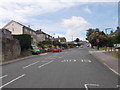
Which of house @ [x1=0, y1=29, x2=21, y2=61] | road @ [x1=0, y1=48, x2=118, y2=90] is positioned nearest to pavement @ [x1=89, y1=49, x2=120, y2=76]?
road @ [x1=0, y1=48, x2=118, y2=90]

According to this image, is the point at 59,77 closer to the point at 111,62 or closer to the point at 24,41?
the point at 111,62

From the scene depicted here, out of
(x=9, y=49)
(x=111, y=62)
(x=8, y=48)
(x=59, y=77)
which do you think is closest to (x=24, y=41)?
(x=9, y=49)

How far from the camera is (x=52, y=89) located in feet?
27.7

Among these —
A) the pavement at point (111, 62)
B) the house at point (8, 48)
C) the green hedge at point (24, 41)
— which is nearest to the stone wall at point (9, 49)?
the house at point (8, 48)

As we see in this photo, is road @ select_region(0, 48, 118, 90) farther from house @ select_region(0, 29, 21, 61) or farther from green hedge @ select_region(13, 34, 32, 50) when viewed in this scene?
green hedge @ select_region(13, 34, 32, 50)

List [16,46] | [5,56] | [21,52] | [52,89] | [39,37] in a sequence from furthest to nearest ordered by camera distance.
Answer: [39,37] < [21,52] < [16,46] < [5,56] < [52,89]

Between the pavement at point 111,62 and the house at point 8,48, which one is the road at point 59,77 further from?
the house at point 8,48

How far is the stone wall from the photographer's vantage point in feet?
83.8

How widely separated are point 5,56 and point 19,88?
1772cm

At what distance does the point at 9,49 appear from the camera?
2756 centimetres

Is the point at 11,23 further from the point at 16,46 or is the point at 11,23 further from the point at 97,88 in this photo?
the point at 97,88

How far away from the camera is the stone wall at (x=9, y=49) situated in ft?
83.8

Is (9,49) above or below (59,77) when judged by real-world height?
above

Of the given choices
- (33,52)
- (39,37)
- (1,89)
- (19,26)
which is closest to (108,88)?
(1,89)
